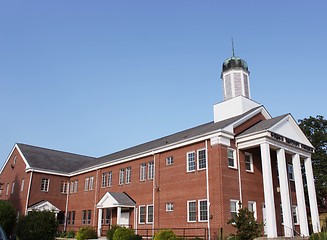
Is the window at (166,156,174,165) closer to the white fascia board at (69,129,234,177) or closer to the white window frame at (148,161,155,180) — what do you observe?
the white fascia board at (69,129,234,177)

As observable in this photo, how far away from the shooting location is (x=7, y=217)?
26250mm

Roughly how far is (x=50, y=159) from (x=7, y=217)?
52.2 ft

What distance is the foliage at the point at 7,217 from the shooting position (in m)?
25.8

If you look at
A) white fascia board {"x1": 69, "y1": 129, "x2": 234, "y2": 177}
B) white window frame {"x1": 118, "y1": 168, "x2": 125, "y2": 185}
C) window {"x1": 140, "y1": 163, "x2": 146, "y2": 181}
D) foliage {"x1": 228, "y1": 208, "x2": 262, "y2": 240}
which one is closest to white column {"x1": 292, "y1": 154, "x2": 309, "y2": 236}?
foliage {"x1": 228, "y1": 208, "x2": 262, "y2": 240}

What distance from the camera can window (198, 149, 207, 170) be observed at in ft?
76.2

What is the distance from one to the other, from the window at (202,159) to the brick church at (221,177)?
0.24ft

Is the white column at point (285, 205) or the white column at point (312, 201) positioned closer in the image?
the white column at point (285, 205)

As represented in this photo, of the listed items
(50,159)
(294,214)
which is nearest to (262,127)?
(294,214)

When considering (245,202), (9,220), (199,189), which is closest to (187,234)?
(199,189)

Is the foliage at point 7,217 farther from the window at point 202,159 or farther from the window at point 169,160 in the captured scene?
the window at point 202,159

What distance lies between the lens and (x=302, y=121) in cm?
3747

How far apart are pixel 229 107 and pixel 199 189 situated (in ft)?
27.4

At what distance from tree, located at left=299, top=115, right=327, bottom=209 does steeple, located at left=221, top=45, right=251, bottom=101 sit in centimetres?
1221

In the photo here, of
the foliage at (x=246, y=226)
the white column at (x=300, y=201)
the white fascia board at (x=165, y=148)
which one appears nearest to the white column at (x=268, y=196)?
the foliage at (x=246, y=226)
